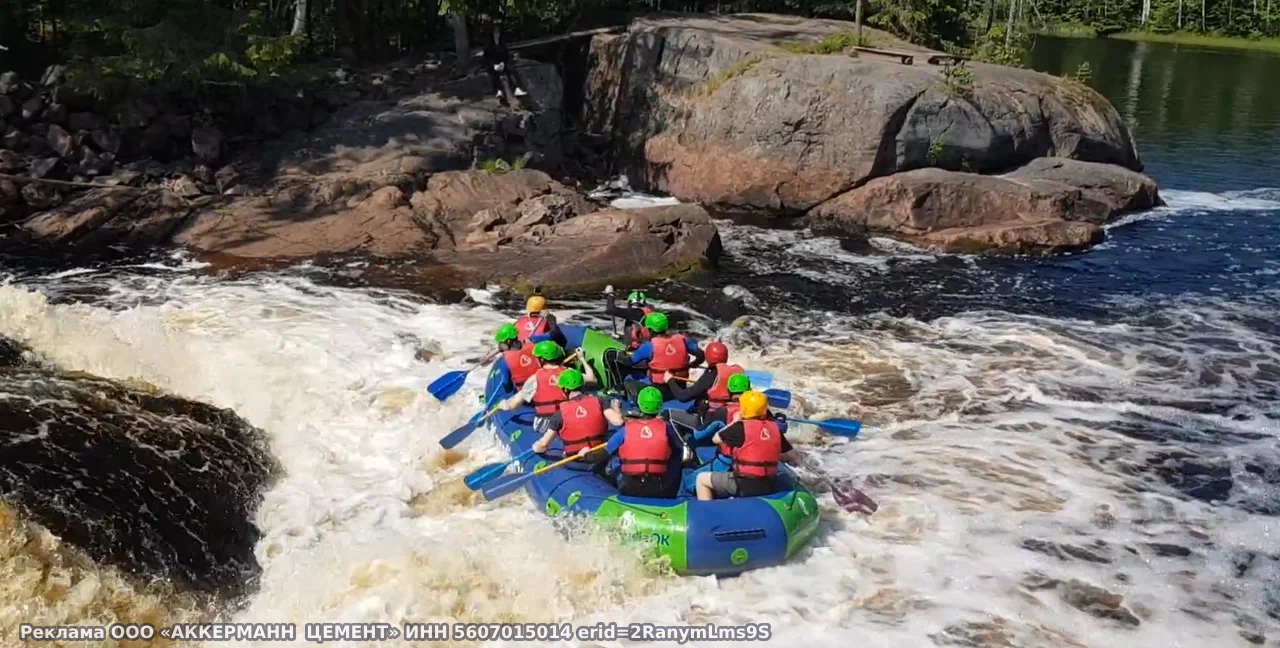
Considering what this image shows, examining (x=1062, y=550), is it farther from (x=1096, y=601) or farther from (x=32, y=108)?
(x=32, y=108)

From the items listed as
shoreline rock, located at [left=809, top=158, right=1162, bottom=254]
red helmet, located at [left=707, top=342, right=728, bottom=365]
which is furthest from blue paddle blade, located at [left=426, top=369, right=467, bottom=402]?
shoreline rock, located at [left=809, top=158, right=1162, bottom=254]

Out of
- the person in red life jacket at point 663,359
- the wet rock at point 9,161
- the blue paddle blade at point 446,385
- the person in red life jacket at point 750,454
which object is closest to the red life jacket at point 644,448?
the person in red life jacket at point 750,454

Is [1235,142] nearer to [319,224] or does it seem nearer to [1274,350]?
[1274,350]

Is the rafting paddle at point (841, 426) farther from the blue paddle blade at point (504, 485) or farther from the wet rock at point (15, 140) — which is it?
the wet rock at point (15, 140)

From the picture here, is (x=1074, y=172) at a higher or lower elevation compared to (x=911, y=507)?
higher

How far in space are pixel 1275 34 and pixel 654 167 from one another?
4854cm

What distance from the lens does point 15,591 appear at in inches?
234

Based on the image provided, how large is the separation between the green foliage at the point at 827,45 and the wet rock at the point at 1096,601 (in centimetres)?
1408

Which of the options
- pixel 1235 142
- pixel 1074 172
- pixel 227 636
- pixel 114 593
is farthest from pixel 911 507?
pixel 1235 142

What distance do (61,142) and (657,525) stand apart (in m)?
13.4

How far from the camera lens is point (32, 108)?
16234mm

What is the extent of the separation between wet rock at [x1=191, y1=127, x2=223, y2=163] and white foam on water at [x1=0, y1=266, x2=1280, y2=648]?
4125mm

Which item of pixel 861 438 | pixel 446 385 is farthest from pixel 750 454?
pixel 446 385

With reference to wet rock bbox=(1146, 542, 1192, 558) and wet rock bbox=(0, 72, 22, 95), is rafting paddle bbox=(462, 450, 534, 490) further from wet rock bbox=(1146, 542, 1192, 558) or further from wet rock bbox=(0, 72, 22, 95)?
wet rock bbox=(0, 72, 22, 95)
